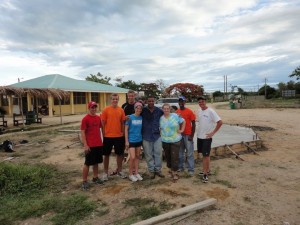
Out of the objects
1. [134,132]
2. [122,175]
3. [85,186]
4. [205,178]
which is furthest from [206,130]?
[85,186]

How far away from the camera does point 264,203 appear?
4.02 m

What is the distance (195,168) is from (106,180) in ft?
6.44

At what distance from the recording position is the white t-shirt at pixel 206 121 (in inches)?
194

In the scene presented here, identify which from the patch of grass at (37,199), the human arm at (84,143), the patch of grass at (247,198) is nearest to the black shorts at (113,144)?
the human arm at (84,143)

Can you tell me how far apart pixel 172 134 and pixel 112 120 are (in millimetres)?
1137

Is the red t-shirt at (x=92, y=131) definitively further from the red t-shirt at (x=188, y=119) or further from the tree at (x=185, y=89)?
the tree at (x=185, y=89)

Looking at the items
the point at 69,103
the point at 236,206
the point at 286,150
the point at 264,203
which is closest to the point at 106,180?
the point at 236,206

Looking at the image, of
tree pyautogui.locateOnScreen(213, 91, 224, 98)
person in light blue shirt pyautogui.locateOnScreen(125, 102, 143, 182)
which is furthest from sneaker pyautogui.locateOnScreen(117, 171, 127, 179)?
tree pyautogui.locateOnScreen(213, 91, 224, 98)

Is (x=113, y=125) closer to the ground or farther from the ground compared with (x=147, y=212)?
farther from the ground

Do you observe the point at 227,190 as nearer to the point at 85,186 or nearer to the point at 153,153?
the point at 153,153

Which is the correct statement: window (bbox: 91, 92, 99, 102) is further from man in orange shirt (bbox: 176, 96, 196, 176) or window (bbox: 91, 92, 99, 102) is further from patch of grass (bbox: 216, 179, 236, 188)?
patch of grass (bbox: 216, 179, 236, 188)

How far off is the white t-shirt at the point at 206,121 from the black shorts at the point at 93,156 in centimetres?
189

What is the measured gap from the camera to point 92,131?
4668 millimetres

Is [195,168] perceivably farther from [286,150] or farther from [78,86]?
[78,86]
